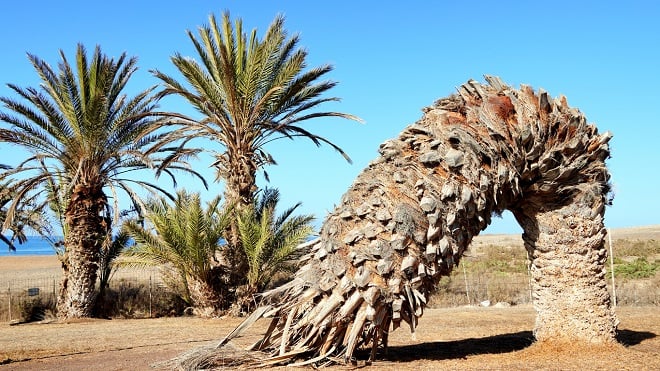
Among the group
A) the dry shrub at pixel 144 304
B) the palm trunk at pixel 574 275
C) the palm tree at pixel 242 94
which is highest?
the palm tree at pixel 242 94

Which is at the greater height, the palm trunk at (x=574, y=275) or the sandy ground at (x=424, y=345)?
the palm trunk at (x=574, y=275)

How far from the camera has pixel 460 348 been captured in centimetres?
797

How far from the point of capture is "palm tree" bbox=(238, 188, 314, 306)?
16.2 m

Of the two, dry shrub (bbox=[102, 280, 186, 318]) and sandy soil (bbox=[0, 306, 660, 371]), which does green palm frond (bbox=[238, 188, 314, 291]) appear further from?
dry shrub (bbox=[102, 280, 186, 318])

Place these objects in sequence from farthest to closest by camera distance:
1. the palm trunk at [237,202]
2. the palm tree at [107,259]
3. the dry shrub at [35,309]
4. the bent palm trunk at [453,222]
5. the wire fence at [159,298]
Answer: the palm tree at [107,259] → the dry shrub at [35,309] → the wire fence at [159,298] → the palm trunk at [237,202] → the bent palm trunk at [453,222]

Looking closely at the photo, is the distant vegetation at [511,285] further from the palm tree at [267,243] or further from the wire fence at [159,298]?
the palm tree at [267,243]

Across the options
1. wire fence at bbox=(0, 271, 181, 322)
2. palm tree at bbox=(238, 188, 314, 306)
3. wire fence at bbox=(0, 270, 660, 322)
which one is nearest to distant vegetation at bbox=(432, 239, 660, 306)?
wire fence at bbox=(0, 270, 660, 322)

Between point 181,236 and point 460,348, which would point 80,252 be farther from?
point 460,348

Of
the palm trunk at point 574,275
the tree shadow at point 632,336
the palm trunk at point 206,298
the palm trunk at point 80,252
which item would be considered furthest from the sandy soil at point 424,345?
the palm trunk at point 80,252

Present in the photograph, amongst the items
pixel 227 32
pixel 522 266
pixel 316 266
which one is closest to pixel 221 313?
pixel 227 32

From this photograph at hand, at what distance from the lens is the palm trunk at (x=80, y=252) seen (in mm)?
17641

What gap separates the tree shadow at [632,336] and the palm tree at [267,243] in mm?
8837

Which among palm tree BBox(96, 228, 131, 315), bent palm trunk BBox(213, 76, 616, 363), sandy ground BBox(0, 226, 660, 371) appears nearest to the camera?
bent palm trunk BBox(213, 76, 616, 363)

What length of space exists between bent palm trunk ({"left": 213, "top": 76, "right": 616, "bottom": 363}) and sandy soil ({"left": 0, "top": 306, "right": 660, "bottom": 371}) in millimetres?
500
